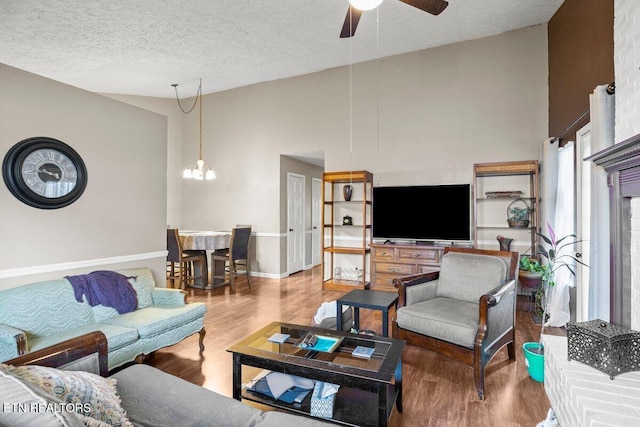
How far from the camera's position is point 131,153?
339cm

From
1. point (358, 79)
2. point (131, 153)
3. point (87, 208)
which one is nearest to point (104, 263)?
point (87, 208)

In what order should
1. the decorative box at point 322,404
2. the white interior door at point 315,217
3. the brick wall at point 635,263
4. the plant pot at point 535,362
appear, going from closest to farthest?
the decorative box at point 322,404 < the brick wall at point 635,263 < the plant pot at point 535,362 < the white interior door at point 315,217

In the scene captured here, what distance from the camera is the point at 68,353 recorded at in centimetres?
141

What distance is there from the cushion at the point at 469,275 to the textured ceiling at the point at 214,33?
118 inches

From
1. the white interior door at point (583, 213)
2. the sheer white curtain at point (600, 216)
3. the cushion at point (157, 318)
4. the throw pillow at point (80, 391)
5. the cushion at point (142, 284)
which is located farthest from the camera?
the white interior door at point (583, 213)

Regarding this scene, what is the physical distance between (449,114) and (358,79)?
1.63m

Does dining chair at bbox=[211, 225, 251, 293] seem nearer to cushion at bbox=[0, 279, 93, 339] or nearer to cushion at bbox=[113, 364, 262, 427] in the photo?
cushion at bbox=[0, 279, 93, 339]

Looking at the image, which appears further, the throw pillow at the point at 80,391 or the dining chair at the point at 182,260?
the dining chair at the point at 182,260

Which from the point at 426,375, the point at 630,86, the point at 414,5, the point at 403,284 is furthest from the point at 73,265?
the point at 630,86

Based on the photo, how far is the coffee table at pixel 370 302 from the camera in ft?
8.71

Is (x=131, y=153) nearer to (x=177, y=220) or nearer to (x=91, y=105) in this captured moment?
(x=91, y=105)

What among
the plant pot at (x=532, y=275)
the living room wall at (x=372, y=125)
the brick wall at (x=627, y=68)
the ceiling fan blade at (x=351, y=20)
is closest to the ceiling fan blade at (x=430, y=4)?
the ceiling fan blade at (x=351, y=20)

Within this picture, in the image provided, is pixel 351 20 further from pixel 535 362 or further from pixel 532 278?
pixel 532 278

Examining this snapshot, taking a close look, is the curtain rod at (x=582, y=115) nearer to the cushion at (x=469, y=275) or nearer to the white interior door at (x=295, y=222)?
the cushion at (x=469, y=275)
